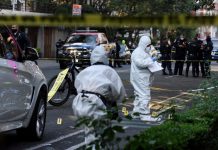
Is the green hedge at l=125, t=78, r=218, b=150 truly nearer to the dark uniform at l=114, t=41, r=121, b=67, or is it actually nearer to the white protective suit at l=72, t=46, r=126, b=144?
the white protective suit at l=72, t=46, r=126, b=144

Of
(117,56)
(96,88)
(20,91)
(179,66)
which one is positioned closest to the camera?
(96,88)

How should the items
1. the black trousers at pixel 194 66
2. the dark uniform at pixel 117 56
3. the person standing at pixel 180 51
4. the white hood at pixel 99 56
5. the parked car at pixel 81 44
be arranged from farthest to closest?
the dark uniform at pixel 117 56
the parked car at pixel 81 44
the person standing at pixel 180 51
the black trousers at pixel 194 66
the white hood at pixel 99 56

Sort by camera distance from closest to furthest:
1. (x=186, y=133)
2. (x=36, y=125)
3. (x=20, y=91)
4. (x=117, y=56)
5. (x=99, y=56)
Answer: (x=186, y=133), (x=99, y=56), (x=20, y=91), (x=36, y=125), (x=117, y=56)

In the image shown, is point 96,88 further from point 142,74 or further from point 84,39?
point 84,39

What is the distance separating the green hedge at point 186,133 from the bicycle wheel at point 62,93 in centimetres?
543

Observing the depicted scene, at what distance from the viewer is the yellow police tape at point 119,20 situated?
329 cm

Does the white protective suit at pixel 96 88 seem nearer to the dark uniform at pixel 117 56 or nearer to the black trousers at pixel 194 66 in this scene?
the black trousers at pixel 194 66

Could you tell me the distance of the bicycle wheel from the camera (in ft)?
41.8

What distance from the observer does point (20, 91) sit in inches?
294

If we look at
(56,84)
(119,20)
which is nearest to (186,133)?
(119,20)

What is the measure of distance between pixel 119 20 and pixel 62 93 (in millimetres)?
9461

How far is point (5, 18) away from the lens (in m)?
3.87

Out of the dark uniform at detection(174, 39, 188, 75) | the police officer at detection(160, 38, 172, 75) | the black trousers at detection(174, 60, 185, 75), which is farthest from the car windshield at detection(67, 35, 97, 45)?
the dark uniform at detection(174, 39, 188, 75)

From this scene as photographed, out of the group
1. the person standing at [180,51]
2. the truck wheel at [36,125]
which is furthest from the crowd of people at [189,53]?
the truck wheel at [36,125]
